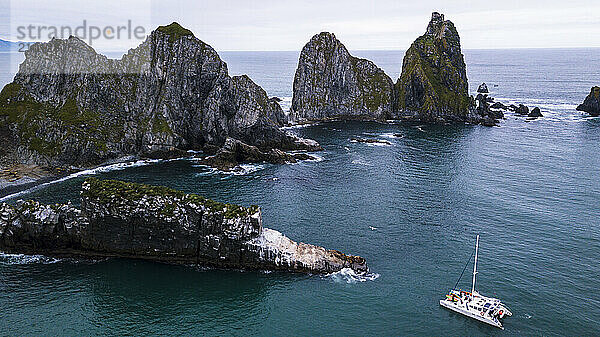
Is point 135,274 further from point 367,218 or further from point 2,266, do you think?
point 367,218

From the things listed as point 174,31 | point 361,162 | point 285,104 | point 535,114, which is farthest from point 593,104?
point 174,31

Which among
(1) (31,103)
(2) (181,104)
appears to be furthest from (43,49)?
(2) (181,104)

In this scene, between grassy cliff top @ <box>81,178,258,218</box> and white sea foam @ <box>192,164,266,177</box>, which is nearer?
grassy cliff top @ <box>81,178,258,218</box>

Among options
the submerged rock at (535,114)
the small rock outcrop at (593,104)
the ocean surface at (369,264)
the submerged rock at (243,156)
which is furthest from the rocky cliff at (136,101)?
the small rock outcrop at (593,104)

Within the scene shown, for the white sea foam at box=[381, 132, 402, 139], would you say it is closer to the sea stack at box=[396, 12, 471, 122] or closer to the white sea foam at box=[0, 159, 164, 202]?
the sea stack at box=[396, 12, 471, 122]

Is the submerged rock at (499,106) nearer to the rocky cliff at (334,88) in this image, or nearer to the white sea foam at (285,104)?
the rocky cliff at (334,88)

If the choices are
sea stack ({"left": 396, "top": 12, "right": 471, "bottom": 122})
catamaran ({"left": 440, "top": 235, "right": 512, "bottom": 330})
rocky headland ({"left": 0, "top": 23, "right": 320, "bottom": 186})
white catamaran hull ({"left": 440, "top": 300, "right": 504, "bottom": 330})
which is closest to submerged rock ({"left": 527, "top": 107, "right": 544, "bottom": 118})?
sea stack ({"left": 396, "top": 12, "right": 471, "bottom": 122})
